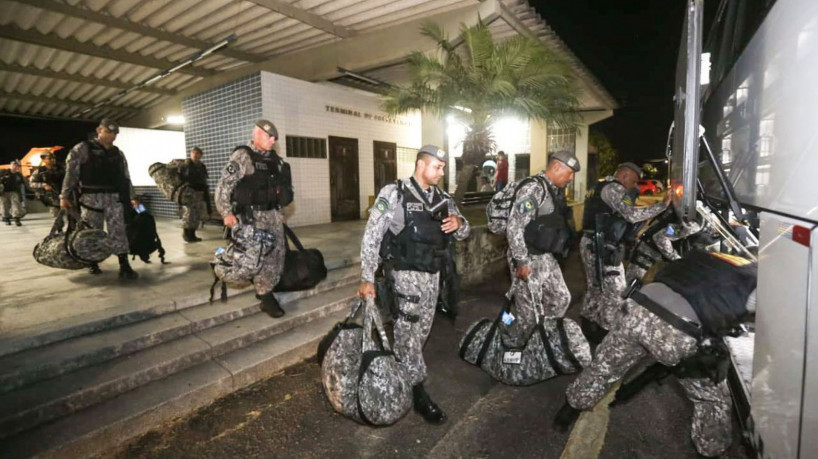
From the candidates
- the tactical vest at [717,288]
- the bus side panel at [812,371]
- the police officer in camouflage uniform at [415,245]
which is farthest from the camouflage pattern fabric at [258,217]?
the bus side panel at [812,371]

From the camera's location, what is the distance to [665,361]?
2195 mm

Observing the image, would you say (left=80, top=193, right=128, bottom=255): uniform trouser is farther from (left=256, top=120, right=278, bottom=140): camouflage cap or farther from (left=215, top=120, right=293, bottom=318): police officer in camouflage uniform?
(left=256, top=120, right=278, bottom=140): camouflage cap

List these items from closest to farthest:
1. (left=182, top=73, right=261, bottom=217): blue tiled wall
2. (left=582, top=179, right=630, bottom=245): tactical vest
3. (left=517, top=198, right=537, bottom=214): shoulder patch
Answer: (left=517, top=198, right=537, bottom=214): shoulder patch
(left=582, top=179, right=630, bottom=245): tactical vest
(left=182, top=73, right=261, bottom=217): blue tiled wall

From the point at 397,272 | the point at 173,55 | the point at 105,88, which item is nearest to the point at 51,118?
the point at 105,88

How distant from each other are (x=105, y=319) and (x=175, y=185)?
5.36 m

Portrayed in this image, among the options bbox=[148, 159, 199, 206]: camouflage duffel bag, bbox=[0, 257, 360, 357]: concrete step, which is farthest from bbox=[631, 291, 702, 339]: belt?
bbox=[148, 159, 199, 206]: camouflage duffel bag

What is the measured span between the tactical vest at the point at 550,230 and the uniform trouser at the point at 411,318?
43.7 inches

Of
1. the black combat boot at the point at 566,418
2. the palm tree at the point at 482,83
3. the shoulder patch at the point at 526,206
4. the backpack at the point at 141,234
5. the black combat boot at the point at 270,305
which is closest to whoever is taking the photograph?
the black combat boot at the point at 566,418

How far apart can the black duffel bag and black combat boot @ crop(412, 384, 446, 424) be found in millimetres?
1828

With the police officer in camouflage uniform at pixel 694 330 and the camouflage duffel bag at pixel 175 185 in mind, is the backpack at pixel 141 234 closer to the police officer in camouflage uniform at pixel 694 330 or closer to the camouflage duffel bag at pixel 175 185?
the camouflage duffel bag at pixel 175 185

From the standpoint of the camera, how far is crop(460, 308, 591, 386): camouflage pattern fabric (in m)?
3.07

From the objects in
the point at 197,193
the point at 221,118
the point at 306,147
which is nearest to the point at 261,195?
the point at 197,193

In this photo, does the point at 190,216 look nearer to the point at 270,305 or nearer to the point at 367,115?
the point at 270,305

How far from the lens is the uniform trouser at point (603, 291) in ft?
13.5
